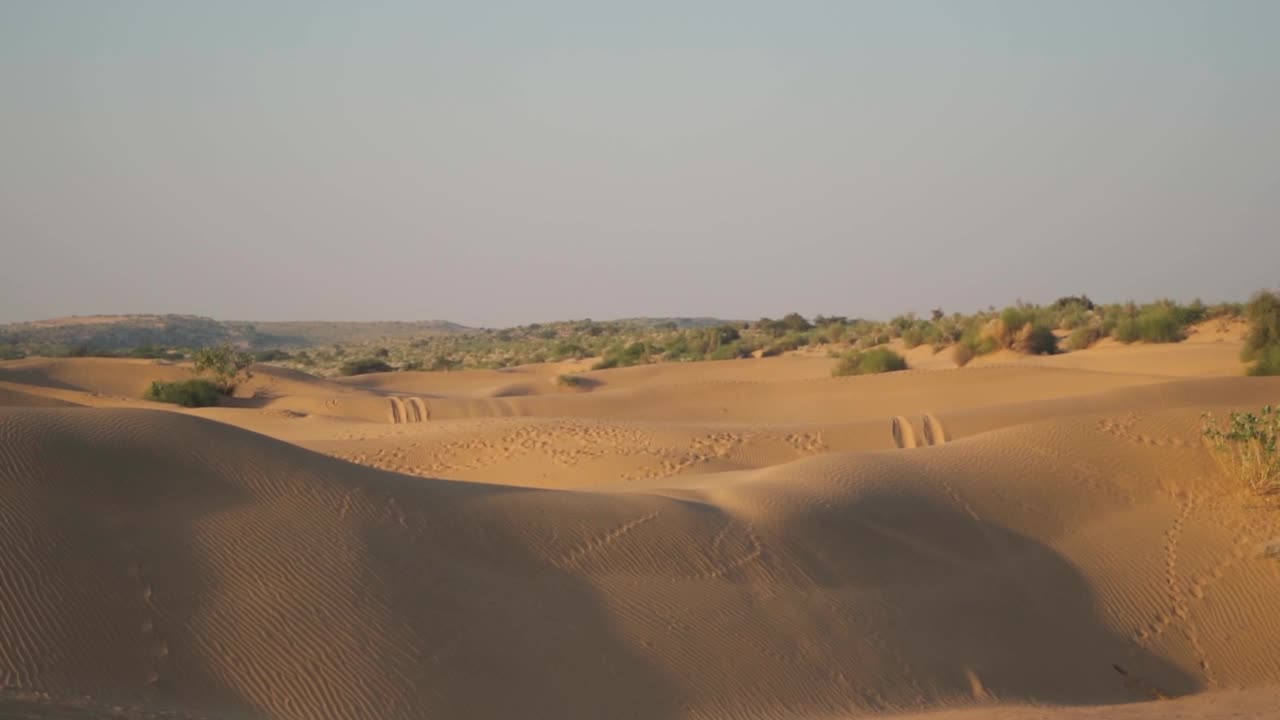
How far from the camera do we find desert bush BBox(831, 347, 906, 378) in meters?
32.2

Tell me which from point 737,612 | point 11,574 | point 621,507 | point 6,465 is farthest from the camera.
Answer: point 621,507

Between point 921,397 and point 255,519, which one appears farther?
point 921,397

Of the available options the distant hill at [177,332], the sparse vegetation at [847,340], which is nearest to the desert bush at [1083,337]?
the sparse vegetation at [847,340]

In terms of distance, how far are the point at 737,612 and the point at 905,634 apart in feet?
4.67

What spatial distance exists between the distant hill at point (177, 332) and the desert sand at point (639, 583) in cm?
6752

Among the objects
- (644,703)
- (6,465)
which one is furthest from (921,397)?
(6,465)

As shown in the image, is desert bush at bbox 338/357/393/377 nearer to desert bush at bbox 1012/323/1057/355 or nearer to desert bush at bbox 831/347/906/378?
desert bush at bbox 831/347/906/378

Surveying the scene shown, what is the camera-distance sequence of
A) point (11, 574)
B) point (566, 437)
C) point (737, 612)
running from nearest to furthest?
point (11, 574) < point (737, 612) < point (566, 437)

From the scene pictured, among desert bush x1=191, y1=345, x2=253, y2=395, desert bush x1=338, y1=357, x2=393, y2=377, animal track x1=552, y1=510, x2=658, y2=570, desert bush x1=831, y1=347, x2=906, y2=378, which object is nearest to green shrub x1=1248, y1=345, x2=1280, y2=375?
desert bush x1=831, y1=347, x2=906, y2=378

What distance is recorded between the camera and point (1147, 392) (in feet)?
65.8

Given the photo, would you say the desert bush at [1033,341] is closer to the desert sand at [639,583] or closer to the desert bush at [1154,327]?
the desert bush at [1154,327]

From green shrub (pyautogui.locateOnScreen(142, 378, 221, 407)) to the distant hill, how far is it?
157 feet

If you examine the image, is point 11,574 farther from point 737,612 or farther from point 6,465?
point 737,612

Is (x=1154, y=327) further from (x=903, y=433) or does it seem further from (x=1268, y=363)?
(x=903, y=433)
